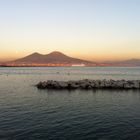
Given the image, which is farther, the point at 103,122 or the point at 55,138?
the point at 103,122

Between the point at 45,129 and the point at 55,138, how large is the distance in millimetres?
1749

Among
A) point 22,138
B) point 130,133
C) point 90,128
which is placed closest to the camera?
point 22,138

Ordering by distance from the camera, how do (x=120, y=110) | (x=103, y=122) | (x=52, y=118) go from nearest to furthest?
(x=103, y=122) → (x=52, y=118) → (x=120, y=110)

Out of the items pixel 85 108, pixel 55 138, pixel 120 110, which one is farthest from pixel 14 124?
pixel 120 110

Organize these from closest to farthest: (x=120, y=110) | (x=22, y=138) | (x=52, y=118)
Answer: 1. (x=22, y=138)
2. (x=52, y=118)
3. (x=120, y=110)

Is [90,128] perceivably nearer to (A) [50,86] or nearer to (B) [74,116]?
(B) [74,116]

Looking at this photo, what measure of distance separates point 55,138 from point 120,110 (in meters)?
9.18

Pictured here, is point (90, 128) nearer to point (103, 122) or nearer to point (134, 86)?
point (103, 122)

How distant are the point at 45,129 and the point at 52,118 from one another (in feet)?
9.14

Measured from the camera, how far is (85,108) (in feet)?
67.2

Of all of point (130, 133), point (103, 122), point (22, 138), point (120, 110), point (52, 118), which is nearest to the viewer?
point (22, 138)

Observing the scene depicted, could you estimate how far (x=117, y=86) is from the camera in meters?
37.1

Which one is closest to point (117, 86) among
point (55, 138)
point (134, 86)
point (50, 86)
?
point (134, 86)

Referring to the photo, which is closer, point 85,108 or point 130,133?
point 130,133
